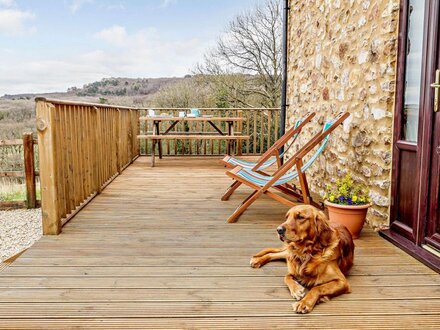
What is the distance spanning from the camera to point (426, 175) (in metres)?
2.53

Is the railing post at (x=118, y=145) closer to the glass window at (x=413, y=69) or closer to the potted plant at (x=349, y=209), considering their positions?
the potted plant at (x=349, y=209)

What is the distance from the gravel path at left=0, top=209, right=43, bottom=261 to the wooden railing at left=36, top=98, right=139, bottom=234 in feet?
3.98

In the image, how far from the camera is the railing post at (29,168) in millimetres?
5009

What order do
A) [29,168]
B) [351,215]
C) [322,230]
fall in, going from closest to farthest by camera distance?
[322,230], [351,215], [29,168]

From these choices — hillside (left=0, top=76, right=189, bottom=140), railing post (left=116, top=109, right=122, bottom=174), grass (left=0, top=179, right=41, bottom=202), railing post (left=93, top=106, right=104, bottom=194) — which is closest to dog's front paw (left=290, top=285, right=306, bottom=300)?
railing post (left=93, top=106, right=104, bottom=194)

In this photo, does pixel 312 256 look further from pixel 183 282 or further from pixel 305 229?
pixel 183 282

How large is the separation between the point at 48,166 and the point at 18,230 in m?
2.92

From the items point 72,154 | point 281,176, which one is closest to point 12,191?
point 72,154

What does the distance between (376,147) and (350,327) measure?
72.2 inches

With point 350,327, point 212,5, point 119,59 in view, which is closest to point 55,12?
point 119,59

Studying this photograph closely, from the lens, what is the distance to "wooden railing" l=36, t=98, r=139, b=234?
292cm

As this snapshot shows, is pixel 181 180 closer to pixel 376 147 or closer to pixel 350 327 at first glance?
pixel 376 147

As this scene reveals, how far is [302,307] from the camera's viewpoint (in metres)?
1.85

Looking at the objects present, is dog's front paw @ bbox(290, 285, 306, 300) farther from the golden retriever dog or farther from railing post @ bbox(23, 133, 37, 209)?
railing post @ bbox(23, 133, 37, 209)
